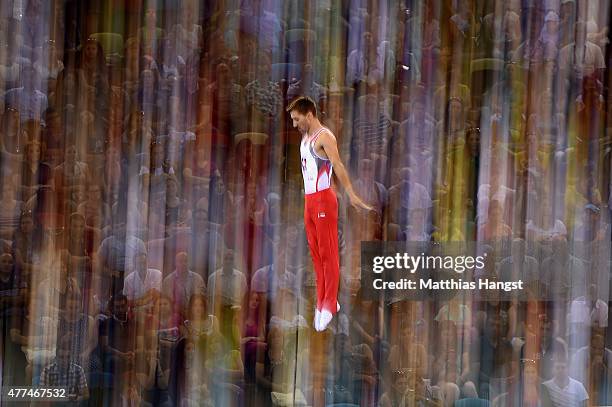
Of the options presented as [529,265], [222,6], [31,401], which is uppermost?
[222,6]

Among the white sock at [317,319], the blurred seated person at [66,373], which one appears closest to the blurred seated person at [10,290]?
the blurred seated person at [66,373]

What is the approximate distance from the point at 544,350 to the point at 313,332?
47.3 inches

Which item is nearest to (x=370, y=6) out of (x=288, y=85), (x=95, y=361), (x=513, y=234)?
(x=288, y=85)

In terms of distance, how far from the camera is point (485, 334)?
12.4ft

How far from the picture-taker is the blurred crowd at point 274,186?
369 cm

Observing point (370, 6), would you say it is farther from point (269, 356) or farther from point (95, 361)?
point (95, 361)

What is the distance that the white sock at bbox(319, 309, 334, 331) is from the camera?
3725mm

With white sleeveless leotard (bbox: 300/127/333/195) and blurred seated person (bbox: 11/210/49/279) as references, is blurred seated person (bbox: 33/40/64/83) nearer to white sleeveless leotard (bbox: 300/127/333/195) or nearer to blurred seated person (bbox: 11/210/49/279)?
blurred seated person (bbox: 11/210/49/279)

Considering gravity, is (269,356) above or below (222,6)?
below

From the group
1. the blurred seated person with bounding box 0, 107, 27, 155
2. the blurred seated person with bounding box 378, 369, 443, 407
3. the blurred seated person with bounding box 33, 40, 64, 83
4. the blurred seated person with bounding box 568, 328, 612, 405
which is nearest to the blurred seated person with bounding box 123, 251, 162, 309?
the blurred seated person with bounding box 0, 107, 27, 155

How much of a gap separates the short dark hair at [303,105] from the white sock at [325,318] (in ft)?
3.32

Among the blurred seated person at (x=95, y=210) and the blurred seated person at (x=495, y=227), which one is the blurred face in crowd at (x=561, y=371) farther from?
the blurred seated person at (x=95, y=210)

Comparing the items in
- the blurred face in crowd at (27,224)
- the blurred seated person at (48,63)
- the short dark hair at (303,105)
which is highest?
the blurred seated person at (48,63)

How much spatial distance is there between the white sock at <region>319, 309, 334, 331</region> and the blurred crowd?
5 cm
